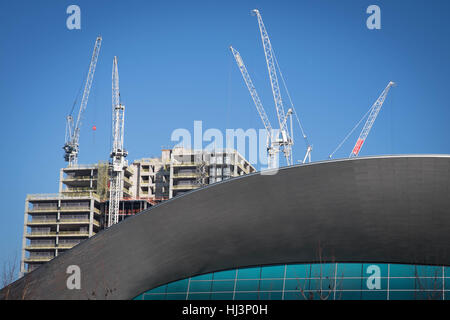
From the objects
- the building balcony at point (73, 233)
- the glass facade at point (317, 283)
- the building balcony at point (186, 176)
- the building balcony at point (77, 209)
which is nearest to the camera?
the glass facade at point (317, 283)

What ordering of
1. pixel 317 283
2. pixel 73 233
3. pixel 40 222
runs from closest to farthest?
pixel 317 283 → pixel 73 233 → pixel 40 222

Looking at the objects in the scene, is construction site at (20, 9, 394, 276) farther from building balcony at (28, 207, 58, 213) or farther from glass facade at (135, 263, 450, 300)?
glass facade at (135, 263, 450, 300)

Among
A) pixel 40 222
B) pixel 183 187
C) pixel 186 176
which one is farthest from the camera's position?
pixel 186 176

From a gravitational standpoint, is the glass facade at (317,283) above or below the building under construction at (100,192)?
below

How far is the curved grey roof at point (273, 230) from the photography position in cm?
2444

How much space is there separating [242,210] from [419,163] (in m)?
7.83

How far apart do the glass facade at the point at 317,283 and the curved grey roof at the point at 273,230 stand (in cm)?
38

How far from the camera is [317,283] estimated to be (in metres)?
25.2

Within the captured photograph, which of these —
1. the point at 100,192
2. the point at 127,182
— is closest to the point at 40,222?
the point at 100,192

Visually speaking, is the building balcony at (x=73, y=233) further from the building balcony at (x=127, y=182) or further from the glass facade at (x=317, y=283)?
the glass facade at (x=317, y=283)

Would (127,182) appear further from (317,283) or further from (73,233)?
(317,283)

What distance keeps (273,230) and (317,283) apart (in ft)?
9.97

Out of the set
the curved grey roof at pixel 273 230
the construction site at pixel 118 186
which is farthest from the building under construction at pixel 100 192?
the curved grey roof at pixel 273 230
